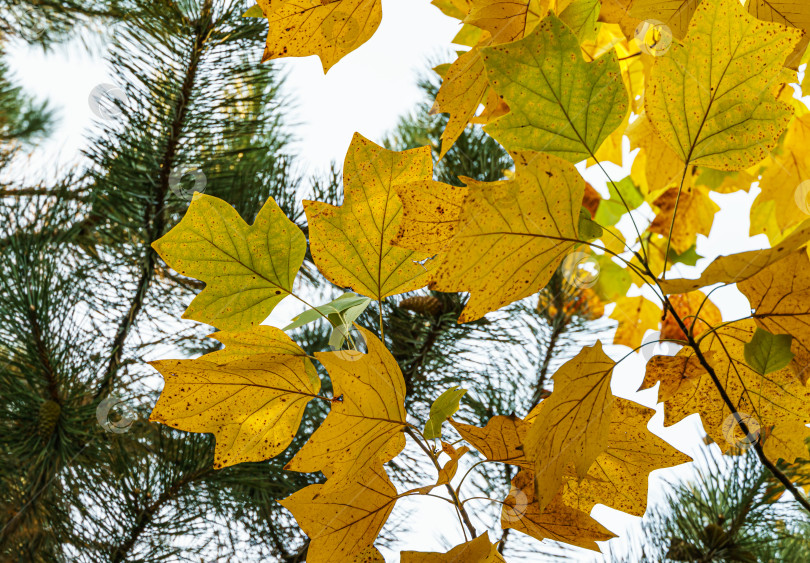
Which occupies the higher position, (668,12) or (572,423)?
(668,12)

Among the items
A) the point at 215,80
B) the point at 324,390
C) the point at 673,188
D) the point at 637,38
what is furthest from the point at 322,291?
the point at 637,38

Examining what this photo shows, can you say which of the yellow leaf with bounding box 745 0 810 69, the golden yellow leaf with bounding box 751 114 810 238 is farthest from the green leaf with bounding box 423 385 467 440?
the golden yellow leaf with bounding box 751 114 810 238

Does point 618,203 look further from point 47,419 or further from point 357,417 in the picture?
point 47,419

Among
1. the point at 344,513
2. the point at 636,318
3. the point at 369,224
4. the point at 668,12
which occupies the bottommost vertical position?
the point at 344,513

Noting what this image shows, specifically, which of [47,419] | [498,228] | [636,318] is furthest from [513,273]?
[47,419]

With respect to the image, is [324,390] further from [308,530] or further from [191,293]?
[308,530]

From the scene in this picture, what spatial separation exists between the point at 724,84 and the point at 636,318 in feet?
1.69

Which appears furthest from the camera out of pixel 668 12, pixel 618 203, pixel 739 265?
pixel 618 203

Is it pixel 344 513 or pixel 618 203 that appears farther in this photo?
pixel 618 203

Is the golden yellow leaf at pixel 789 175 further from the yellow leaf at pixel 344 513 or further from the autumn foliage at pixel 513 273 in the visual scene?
the yellow leaf at pixel 344 513

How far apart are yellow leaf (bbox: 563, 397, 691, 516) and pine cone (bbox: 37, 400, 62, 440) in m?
0.74

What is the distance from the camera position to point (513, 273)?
0.20 metres

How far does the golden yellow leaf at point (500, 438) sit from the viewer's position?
0.75 feet

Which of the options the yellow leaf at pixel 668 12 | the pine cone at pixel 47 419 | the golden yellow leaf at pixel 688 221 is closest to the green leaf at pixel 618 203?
the golden yellow leaf at pixel 688 221
